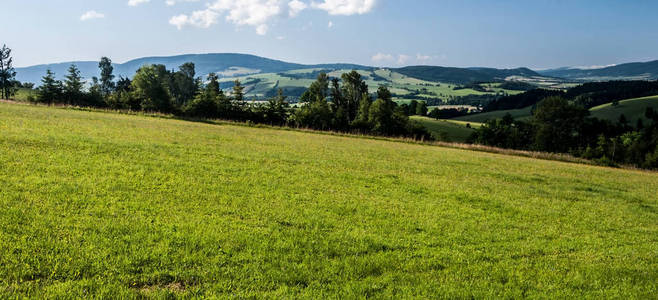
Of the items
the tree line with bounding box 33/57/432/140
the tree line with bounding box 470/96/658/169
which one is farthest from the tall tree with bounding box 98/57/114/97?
the tree line with bounding box 470/96/658/169

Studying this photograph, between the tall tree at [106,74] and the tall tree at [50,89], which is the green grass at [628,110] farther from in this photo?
the tall tree at [106,74]

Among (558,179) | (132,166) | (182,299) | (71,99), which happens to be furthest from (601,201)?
(71,99)

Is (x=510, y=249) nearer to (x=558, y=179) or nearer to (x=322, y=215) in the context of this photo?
(x=322, y=215)

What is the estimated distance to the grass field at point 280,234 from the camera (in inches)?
279

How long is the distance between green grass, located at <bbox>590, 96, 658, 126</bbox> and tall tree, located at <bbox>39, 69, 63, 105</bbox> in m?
192

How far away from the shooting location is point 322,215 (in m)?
11.6

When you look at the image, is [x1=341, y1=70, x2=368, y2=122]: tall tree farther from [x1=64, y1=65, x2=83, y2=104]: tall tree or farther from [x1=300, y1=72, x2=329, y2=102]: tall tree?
[x1=64, y1=65, x2=83, y2=104]: tall tree

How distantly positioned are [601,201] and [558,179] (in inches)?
265

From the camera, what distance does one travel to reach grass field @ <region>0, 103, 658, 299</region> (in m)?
7.09

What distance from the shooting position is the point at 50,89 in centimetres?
7206

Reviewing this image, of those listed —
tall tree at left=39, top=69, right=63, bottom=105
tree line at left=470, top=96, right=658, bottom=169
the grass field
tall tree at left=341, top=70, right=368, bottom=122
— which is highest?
tall tree at left=341, top=70, right=368, bottom=122

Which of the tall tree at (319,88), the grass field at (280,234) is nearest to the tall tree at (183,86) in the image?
the tall tree at (319,88)

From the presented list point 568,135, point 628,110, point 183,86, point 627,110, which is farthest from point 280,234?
point 627,110

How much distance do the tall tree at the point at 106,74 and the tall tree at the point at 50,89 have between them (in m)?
68.3
